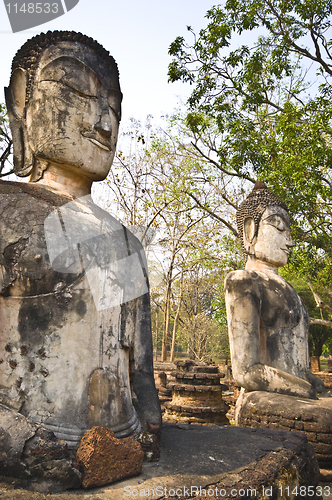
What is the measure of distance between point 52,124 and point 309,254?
23.7ft

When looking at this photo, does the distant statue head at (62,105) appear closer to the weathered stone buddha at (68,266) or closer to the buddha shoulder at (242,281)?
the weathered stone buddha at (68,266)

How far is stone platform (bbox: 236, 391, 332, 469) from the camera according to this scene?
349 centimetres

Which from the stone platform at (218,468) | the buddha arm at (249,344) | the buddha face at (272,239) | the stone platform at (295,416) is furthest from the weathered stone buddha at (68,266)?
the buddha face at (272,239)

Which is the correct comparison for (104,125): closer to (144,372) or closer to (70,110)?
(70,110)

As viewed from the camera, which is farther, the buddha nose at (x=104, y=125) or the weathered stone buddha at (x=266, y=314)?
the weathered stone buddha at (x=266, y=314)

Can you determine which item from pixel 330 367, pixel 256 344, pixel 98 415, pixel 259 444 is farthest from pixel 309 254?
pixel 330 367

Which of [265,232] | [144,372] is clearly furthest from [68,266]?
[265,232]

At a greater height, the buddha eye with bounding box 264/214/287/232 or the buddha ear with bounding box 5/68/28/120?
the buddha ear with bounding box 5/68/28/120

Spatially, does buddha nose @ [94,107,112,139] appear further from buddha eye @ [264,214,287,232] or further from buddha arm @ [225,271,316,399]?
buddha eye @ [264,214,287,232]

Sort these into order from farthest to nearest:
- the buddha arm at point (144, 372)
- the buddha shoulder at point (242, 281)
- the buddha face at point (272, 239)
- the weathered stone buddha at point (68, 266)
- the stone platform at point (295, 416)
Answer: the buddha face at point (272, 239) < the buddha shoulder at point (242, 281) < the stone platform at point (295, 416) < the buddha arm at point (144, 372) < the weathered stone buddha at point (68, 266)

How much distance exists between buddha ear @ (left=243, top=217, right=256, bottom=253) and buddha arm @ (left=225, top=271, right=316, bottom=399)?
540 mm

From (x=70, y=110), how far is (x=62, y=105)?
5 centimetres

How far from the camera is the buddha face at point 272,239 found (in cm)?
482

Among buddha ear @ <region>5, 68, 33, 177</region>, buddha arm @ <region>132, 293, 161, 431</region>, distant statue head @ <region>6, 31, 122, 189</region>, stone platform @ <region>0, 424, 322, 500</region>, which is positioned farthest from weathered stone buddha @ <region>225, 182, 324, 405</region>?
buddha ear @ <region>5, 68, 33, 177</region>
